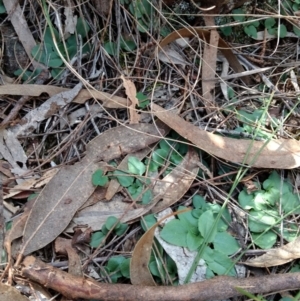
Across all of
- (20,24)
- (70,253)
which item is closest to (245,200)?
(70,253)

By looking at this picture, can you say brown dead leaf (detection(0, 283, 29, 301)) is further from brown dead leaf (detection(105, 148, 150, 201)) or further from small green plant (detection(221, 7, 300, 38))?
small green plant (detection(221, 7, 300, 38))

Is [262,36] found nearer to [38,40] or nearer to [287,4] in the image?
[287,4]

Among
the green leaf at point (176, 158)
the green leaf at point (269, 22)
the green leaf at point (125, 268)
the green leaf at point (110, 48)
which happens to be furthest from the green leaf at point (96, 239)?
the green leaf at point (269, 22)

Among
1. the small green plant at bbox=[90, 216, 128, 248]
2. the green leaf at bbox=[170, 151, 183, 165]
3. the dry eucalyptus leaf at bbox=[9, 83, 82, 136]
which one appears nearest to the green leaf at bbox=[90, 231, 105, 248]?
the small green plant at bbox=[90, 216, 128, 248]

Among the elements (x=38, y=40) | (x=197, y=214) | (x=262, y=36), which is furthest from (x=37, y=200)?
(x=262, y=36)

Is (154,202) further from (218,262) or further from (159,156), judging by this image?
(218,262)

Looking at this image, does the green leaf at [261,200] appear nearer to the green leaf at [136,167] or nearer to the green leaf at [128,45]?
the green leaf at [136,167]

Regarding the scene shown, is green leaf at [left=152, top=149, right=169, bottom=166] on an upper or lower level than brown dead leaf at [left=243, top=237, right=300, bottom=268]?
upper
